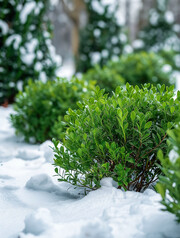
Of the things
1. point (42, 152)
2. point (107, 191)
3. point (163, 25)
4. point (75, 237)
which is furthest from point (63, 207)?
point (163, 25)

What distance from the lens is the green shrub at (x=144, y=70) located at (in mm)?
6242

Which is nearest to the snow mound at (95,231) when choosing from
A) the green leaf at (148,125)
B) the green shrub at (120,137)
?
the green shrub at (120,137)

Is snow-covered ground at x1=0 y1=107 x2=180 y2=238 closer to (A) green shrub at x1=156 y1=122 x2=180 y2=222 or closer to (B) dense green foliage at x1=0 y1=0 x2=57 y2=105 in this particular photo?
(A) green shrub at x1=156 y1=122 x2=180 y2=222

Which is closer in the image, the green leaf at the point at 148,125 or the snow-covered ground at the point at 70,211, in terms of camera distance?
the snow-covered ground at the point at 70,211

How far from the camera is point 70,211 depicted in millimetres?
1613

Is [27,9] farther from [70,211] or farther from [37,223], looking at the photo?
[37,223]

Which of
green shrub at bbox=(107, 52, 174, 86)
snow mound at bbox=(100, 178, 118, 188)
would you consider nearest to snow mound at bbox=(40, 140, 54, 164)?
snow mound at bbox=(100, 178, 118, 188)

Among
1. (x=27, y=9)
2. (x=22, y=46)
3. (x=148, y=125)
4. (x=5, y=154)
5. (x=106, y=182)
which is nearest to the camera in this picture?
(x=148, y=125)

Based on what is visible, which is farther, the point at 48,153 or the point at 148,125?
the point at 48,153

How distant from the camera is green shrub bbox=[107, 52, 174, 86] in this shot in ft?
20.5

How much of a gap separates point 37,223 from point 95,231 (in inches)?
11.8

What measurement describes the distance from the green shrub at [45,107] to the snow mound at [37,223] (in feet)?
6.04

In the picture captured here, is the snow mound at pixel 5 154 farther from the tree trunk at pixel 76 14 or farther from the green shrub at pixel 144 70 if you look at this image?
the tree trunk at pixel 76 14

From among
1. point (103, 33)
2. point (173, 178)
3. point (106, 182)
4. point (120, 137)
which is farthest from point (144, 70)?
point (173, 178)
